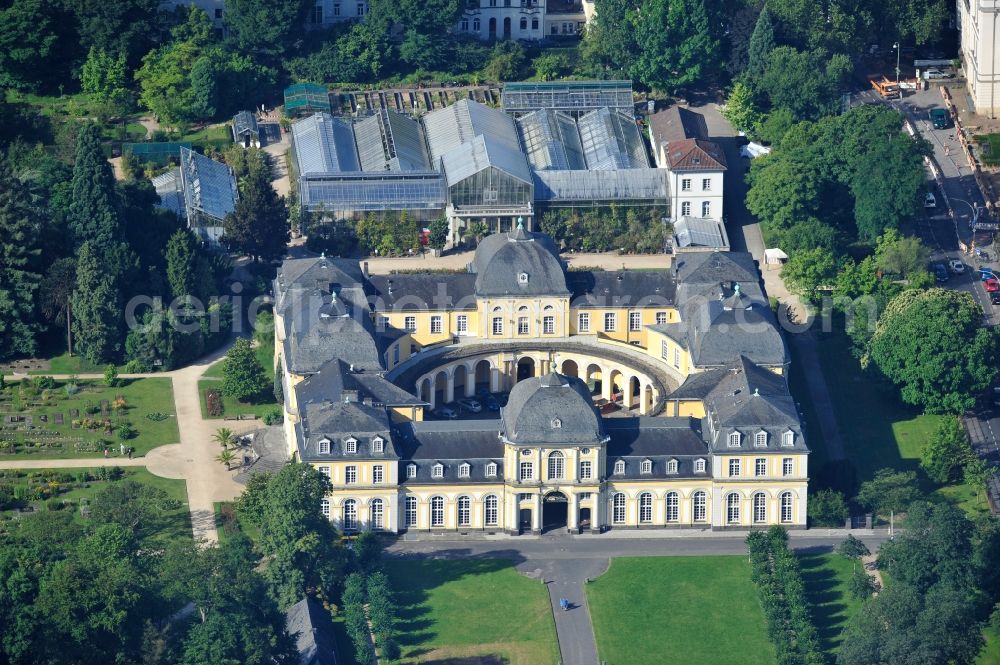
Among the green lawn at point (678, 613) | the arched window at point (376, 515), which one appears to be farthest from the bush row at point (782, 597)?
the arched window at point (376, 515)

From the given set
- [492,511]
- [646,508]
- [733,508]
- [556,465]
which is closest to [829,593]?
[733,508]

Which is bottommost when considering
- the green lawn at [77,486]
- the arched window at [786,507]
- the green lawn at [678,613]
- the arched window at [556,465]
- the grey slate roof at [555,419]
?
the green lawn at [678,613]

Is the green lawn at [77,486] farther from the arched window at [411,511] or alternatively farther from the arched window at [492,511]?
the arched window at [492,511]

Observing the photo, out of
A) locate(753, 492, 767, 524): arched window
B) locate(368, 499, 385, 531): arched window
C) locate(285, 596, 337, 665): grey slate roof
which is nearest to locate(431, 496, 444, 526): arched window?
locate(368, 499, 385, 531): arched window

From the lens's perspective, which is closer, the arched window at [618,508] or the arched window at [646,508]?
the arched window at [618,508]

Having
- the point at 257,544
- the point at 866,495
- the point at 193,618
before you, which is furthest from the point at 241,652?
the point at 866,495

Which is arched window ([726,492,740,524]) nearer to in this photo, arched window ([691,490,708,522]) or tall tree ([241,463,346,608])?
arched window ([691,490,708,522])

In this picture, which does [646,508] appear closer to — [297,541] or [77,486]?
[297,541]
